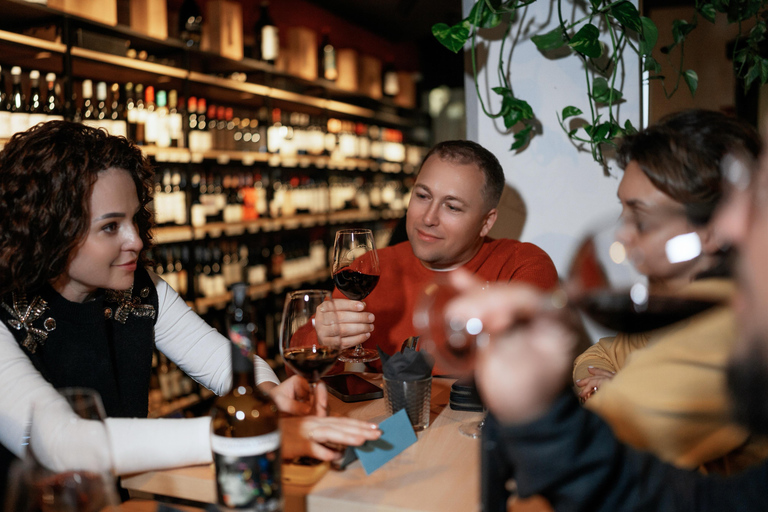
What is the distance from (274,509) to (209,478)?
0.24m

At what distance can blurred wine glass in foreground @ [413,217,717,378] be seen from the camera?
661mm

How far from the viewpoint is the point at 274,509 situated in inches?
30.0

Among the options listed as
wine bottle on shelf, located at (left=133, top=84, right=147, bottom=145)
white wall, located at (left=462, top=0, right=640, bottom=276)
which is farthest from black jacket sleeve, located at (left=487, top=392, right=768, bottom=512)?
wine bottle on shelf, located at (left=133, top=84, right=147, bottom=145)

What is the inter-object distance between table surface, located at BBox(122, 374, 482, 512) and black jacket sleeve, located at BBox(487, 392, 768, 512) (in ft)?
0.64

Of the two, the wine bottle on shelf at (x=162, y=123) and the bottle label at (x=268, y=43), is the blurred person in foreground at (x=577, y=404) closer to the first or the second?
the wine bottle on shelf at (x=162, y=123)

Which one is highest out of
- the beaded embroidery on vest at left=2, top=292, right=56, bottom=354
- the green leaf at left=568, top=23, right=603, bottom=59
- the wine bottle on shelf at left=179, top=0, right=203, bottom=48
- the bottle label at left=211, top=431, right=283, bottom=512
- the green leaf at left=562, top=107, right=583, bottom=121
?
the wine bottle on shelf at left=179, top=0, right=203, bottom=48

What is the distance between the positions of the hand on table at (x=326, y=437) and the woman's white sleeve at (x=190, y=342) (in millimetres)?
531

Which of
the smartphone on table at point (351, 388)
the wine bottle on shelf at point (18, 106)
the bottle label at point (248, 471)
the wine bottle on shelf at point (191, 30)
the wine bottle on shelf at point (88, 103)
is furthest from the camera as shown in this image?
the wine bottle on shelf at point (191, 30)

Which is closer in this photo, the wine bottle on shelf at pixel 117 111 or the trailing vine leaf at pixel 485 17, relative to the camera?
the trailing vine leaf at pixel 485 17

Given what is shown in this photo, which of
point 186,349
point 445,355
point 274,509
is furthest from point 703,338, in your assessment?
point 186,349

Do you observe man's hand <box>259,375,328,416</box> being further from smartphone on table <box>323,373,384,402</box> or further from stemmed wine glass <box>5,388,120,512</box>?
stemmed wine glass <box>5,388,120,512</box>

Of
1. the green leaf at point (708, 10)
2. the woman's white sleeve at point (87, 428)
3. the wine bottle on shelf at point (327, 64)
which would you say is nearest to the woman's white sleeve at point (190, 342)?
the woman's white sleeve at point (87, 428)

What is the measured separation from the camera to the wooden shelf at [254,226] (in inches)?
121

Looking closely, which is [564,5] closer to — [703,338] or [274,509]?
[703,338]
